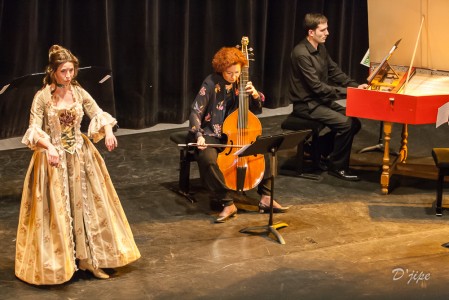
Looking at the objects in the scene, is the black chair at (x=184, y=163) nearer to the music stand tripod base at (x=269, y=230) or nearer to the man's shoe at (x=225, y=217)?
the man's shoe at (x=225, y=217)

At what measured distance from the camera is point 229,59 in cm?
614

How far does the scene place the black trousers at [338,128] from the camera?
7195 millimetres

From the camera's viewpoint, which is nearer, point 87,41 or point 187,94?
point 87,41

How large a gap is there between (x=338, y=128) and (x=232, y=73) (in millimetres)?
1406

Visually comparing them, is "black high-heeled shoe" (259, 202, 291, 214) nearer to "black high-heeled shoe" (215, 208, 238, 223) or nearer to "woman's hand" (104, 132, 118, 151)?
"black high-heeled shoe" (215, 208, 238, 223)

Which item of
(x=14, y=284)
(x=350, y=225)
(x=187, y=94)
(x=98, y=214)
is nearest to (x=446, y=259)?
(x=350, y=225)

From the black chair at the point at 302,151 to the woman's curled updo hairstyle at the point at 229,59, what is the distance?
126 cm

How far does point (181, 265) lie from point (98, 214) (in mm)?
638

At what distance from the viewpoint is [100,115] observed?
5094mm

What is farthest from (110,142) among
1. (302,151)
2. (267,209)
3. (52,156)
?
(302,151)

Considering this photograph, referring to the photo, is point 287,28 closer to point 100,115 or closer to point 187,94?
point 187,94

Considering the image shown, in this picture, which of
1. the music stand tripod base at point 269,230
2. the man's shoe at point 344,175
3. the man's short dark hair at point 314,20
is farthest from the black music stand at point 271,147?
the man's short dark hair at point 314,20

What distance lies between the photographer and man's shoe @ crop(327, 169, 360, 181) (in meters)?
7.16

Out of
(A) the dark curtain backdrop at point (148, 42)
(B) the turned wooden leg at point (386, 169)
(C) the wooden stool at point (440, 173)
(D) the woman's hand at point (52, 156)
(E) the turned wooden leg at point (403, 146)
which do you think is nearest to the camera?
(D) the woman's hand at point (52, 156)
